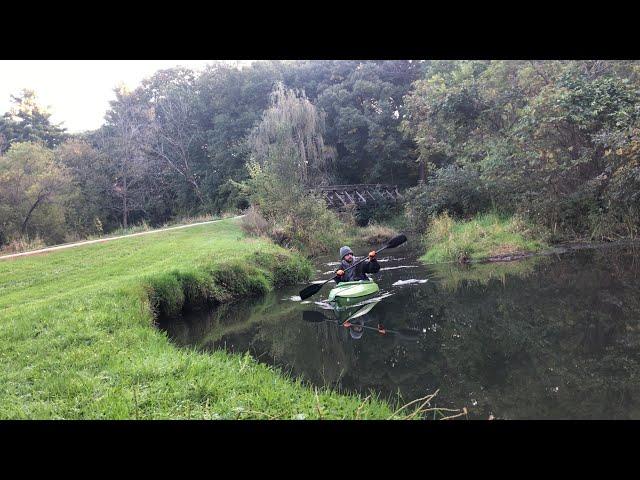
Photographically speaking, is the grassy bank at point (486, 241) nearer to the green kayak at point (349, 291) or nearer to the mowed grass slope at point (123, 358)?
the green kayak at point (349, 291)

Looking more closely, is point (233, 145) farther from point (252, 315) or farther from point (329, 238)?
point (252, 315)

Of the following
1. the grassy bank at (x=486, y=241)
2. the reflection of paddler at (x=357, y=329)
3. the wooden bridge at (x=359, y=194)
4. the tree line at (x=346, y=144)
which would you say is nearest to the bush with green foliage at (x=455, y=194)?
the tree line at (x=346, y=144)

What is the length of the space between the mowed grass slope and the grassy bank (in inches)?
259

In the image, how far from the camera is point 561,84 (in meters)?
14.3

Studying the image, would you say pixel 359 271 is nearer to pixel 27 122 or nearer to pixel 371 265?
pixel 371 265

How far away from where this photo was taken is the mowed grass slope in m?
4.02

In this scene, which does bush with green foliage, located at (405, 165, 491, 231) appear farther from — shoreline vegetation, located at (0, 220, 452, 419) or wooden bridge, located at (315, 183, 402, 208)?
shoreline vegetation, located at (0, 220, 452, 419)

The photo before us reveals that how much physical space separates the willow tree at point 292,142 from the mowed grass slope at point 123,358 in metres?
7.32

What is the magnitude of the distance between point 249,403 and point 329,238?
16471 mm

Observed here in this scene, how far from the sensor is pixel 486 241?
594 inches

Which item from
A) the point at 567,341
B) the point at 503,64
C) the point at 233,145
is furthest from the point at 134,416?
the point at 233,145

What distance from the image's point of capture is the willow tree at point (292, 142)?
18.5 meters
